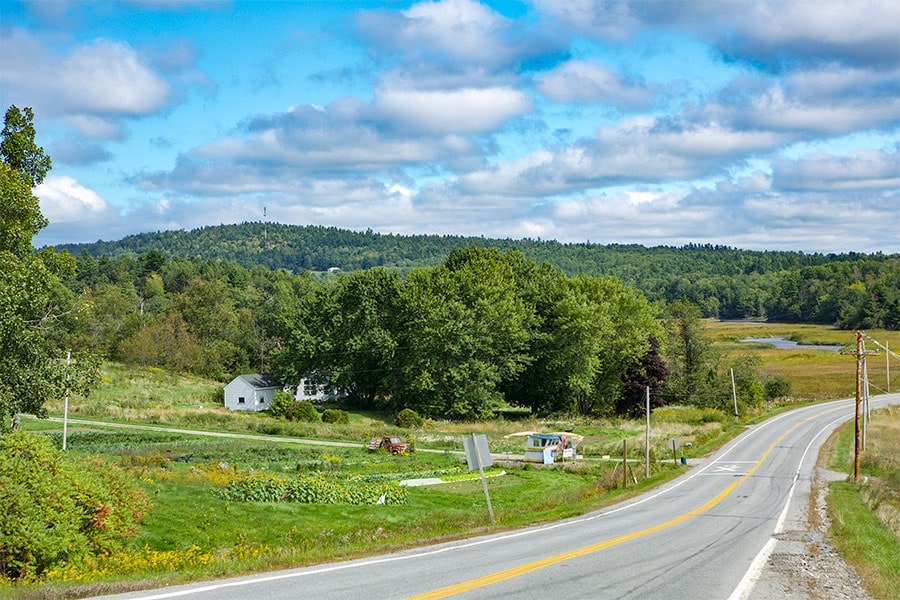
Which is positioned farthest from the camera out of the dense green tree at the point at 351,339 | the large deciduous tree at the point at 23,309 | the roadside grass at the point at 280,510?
the dense green tree at the point at 351,339

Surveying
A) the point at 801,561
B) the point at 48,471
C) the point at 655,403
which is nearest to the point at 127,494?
the point at 48,471

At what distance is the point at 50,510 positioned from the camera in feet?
59.0

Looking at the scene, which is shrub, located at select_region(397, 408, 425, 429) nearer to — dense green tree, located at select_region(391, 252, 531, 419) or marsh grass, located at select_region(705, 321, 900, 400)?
dense green tree, located at select_region(391, 252, 531, 419)

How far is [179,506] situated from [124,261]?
578ft

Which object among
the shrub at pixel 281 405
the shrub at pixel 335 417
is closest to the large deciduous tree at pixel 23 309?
the shrub at pixel 335 417

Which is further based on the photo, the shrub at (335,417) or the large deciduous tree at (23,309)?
the shrub at (335,417)

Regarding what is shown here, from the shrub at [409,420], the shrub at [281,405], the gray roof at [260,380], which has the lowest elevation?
the shrub at [409,420]

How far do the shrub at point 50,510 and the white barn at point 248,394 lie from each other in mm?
65905

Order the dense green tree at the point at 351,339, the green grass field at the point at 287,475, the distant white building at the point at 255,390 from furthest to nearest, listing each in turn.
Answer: the distant white building at the point at 255,390 → the dense green tree at the point at 351,339 → the green grass field at the point at 287,475

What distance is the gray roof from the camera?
3445 inches

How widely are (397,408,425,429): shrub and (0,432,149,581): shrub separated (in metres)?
52.3

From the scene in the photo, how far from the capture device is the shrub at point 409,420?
73.4m

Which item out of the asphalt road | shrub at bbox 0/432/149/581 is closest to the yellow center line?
the asphalt road

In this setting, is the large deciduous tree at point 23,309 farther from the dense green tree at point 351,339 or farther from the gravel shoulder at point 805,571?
the dense green tree at point 351,339
